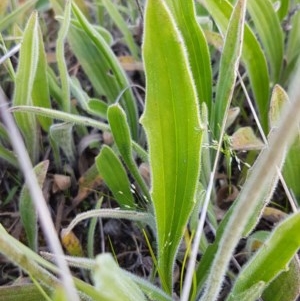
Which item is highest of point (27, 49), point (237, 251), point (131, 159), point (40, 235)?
point (27, 49)

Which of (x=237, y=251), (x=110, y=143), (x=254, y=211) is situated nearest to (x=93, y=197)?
(x=110, y=143)

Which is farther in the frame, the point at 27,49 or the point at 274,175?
the point at 27,49

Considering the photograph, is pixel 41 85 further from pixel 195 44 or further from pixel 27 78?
pixel 195 44

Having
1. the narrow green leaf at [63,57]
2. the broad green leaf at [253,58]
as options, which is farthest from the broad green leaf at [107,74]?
the broad green leaf at [253,58]

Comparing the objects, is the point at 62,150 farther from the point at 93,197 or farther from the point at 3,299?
the point at 3,299

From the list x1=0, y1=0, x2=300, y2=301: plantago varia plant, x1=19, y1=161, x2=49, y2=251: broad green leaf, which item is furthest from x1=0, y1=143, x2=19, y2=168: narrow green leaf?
x1=19, y1=161, x2=49, y2=251: broad green leaf

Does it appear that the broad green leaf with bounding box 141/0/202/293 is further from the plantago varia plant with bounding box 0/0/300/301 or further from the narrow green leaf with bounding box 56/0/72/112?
the narrow green leaf with bounding box 56/0/72/112
